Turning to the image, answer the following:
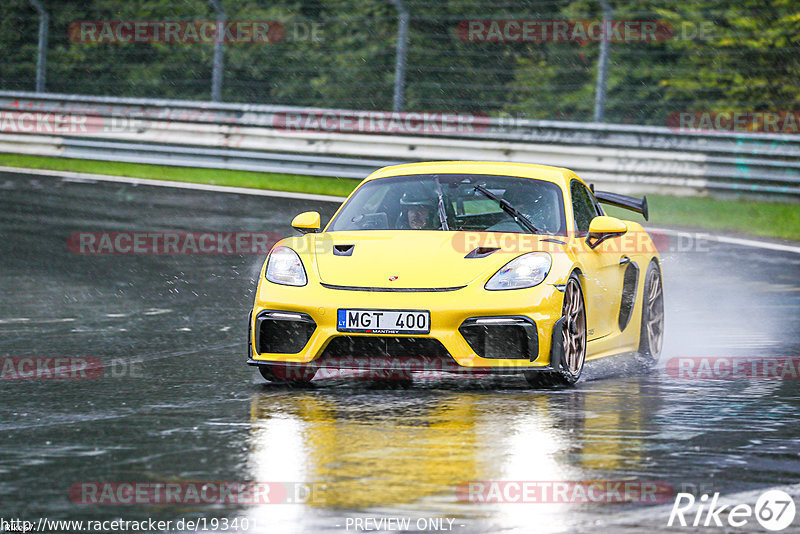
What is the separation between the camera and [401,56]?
20.5 m

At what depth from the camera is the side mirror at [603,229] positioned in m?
8.95

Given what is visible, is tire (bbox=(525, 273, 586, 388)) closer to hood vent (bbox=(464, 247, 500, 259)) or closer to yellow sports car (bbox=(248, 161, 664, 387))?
yellow sports car (bbox=(248, 161, 664, 387))

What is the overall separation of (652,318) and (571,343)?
6.03ft

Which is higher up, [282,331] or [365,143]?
[365,143]

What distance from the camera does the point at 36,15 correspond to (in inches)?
939

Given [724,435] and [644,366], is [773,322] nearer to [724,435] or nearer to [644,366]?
[644,366]

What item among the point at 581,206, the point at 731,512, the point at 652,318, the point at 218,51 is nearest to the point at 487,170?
the point at 581,206

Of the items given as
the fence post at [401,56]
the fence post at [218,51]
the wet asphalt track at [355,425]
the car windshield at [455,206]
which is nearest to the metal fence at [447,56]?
the fence post at [218,51]

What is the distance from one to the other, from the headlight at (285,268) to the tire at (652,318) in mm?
2505

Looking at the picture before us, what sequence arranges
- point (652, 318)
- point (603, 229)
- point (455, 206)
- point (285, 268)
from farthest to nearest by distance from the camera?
point (652, 318) < point (455, 206) < point (603, 229) < point (285, 268)

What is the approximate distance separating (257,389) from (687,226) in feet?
35.5

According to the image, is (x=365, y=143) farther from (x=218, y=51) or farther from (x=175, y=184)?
(x=175, y=184)

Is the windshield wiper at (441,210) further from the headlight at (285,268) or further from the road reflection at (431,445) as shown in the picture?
the road reflection at (431,445)

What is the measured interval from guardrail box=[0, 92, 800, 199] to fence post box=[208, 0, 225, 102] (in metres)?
0.29
